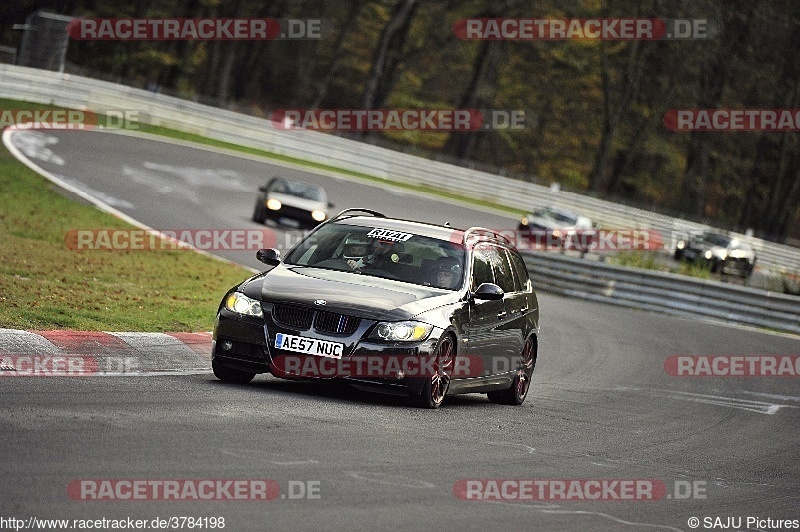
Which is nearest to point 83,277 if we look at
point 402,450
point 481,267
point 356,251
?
point 356,251

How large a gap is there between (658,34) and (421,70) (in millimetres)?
25116

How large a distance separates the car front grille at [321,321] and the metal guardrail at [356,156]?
3450 cm

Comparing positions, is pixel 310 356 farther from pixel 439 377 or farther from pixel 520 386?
pixel 520 386

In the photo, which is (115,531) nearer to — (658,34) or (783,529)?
(783,529)

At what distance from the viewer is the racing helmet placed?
38.2ft

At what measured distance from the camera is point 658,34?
61.5m

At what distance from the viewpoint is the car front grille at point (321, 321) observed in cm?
1036

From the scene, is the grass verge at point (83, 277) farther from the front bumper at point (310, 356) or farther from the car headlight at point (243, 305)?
the front bumper at point (310, 356)

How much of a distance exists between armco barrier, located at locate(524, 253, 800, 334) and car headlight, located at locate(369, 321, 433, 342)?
1774cm

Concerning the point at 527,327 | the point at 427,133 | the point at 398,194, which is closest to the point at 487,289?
the point at 527,327

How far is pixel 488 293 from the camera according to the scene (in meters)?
11.5

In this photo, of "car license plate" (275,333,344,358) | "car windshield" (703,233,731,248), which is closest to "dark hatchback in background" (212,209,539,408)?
"car license plate" (275,333,344,358)

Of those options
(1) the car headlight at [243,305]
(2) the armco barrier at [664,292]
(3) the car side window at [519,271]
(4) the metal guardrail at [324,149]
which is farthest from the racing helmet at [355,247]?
(4) the metal guardrail at [324,149]

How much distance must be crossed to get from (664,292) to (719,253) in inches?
744
